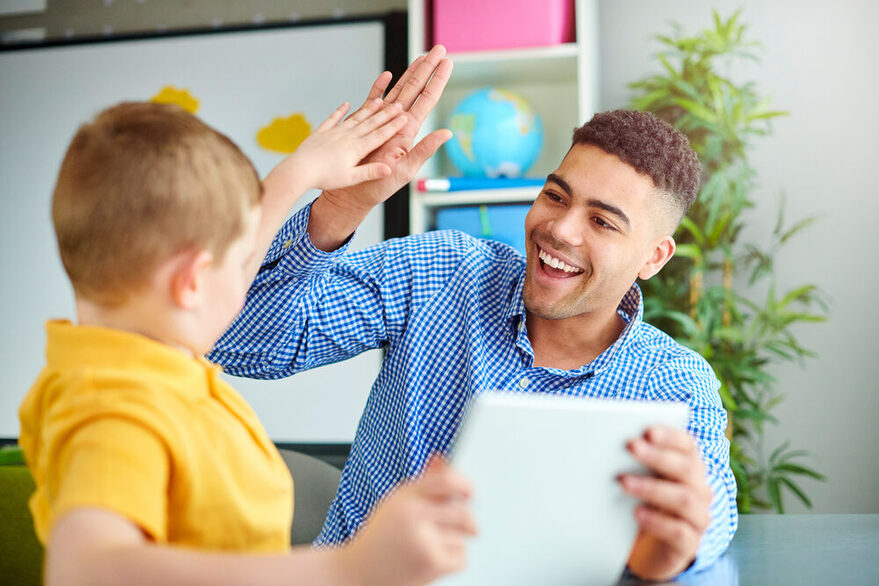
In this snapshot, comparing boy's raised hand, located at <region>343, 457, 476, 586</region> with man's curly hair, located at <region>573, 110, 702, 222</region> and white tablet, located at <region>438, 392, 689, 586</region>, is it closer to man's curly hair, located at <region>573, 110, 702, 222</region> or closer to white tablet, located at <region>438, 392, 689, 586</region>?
white tablet, located at <region>438, 392, 689, 586</region>

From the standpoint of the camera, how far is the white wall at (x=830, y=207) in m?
2.56

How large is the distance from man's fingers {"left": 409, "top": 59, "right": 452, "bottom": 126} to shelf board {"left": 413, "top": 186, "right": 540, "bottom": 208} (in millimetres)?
1060

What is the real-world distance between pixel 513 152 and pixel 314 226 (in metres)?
1.20

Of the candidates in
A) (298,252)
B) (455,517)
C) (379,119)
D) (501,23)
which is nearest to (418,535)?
(455,517)

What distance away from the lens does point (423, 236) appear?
1561mm

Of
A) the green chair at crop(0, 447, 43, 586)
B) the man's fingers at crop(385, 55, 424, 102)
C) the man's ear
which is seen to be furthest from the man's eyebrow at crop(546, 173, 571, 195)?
the green chair at crop(0, 447, 43, 586)

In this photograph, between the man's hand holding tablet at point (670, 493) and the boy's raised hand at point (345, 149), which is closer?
the man's hand holding tablet at point (670, 493)

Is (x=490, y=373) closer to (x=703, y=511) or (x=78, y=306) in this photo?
(x=703, y=511)

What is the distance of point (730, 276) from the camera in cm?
261

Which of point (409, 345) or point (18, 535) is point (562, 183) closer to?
point (409, 345)

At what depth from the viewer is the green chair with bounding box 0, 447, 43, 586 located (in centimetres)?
138

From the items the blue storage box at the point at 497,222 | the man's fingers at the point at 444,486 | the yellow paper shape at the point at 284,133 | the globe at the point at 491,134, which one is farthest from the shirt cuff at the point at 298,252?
the yellow paper shape at the point at 284,133

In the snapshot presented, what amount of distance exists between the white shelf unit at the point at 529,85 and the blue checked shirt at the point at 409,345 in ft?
2.74

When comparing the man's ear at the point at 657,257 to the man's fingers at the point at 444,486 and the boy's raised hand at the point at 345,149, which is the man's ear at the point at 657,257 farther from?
the man's fingers at the point at 444,486
